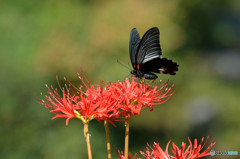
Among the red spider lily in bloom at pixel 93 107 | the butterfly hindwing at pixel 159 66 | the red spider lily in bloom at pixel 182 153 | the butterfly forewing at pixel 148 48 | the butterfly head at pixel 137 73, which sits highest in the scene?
the butterfly forewing at pixel 148 48

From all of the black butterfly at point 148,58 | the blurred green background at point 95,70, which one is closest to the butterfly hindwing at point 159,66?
the black butterfly at point 148,58

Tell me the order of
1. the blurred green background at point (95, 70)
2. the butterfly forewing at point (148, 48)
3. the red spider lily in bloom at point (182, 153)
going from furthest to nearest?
the blurred green background at point (95, 70)
the butterfly forewing at point (148, 48)
the red spider lily in bloom at point (182, 153)

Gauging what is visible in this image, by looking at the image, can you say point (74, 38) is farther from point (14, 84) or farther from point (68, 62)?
point (14, 84)

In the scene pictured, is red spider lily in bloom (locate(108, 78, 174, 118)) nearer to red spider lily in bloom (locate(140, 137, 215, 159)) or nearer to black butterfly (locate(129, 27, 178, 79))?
red spider lily in bloom (locate(140, 137, 215, 159))

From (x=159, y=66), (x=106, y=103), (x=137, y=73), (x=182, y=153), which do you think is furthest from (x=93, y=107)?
(x=159, y=66)

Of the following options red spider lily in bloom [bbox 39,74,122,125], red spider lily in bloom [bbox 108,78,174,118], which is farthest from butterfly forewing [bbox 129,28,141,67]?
red spider lily in bloom [bbox 39,74,122,125]

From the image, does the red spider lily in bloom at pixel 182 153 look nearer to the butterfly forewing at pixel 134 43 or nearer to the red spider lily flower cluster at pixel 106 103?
the red spider lily flower cluster at pixel 106 103

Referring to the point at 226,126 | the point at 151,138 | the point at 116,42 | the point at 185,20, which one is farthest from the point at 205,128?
the point at 116,42
